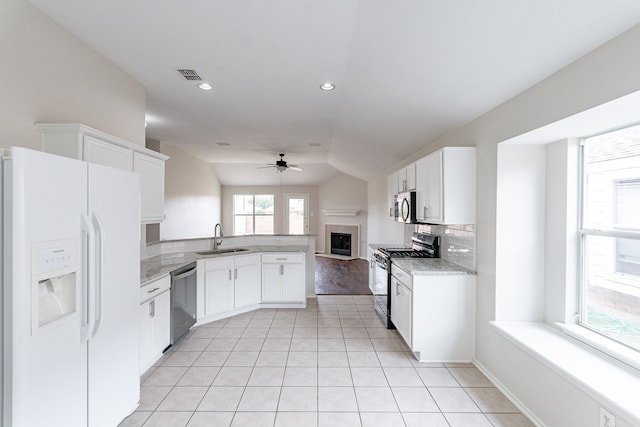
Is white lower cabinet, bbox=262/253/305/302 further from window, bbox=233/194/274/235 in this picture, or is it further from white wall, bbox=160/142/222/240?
window, bbox=233/194/274/235

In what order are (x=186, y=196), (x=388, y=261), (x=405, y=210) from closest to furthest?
1. (x=388, y=261)
2. (x=405, y=210)
3. (x=186, y=196)

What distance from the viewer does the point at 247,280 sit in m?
4.23

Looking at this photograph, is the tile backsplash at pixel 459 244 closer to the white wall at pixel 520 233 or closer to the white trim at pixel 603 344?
the white wall at pixel 520 233

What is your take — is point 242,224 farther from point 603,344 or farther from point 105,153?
point 603,344

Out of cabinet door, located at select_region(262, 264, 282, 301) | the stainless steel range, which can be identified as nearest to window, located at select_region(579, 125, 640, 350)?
the stainless steel range

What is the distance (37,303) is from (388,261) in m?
3.25

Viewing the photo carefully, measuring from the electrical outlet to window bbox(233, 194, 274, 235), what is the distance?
31.1ft

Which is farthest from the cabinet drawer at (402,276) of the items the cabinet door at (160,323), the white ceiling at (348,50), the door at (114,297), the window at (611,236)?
the cabinet door at (160,323)

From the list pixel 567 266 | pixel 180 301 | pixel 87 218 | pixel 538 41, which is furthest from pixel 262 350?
pixel 538 41

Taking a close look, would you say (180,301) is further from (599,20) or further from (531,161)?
(599,20)

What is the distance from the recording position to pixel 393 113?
124 inches

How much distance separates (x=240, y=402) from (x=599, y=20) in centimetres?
324

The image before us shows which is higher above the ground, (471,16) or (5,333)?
(471,16)

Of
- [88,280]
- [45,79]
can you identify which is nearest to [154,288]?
[88,280]
